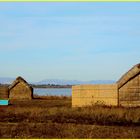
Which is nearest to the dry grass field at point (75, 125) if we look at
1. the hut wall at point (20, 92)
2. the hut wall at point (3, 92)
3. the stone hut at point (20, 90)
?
the stone hut at point (20, 90)

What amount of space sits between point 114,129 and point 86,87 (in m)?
14.4

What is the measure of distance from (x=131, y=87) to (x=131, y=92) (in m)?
0.30

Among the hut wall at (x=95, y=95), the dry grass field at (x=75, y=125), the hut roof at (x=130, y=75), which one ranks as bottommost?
the dry grass field at (x=75, y=125)

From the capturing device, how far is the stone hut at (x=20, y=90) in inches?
1967

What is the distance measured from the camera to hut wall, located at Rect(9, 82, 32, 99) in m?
50.1

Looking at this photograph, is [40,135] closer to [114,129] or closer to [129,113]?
[114,129]

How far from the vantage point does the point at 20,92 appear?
5028 cm

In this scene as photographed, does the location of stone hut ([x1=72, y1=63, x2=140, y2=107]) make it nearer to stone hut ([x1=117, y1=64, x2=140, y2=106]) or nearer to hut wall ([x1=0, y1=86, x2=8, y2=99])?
stone hut ([x1=117, y1=64, x2=140, y2=106])

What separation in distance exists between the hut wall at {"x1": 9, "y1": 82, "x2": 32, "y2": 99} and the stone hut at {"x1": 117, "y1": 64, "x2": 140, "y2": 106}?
2324cm

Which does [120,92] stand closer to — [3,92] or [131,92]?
[131,92]

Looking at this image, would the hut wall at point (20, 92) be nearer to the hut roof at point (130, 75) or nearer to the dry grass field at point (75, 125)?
the hut roof at point (130, 75)

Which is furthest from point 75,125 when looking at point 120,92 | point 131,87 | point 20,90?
point 20,90

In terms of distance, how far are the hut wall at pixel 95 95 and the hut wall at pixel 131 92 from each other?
0.60 metres

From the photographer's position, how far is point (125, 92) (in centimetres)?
2820
